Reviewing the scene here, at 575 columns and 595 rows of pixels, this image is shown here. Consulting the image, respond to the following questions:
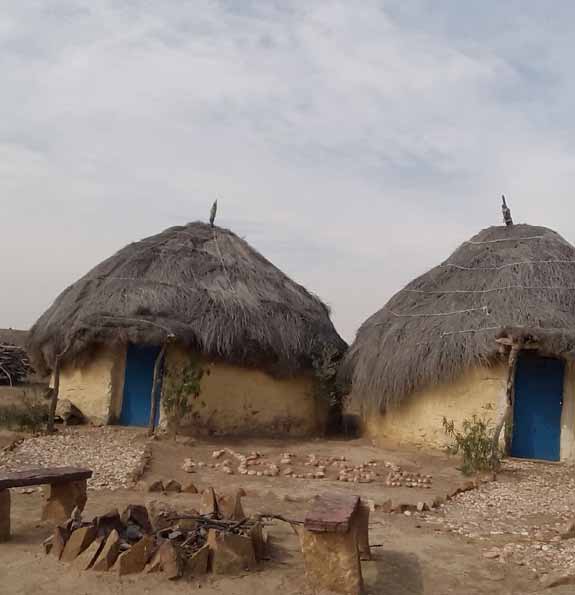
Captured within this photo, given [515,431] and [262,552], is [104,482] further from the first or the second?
[515,431]

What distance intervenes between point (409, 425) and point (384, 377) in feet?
2.83

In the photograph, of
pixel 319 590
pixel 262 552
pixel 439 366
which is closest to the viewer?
pixel 319 590

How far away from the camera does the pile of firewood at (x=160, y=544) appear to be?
Answer: 454cm

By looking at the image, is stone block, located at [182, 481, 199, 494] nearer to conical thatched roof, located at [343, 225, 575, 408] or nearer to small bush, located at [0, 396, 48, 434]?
small bush, located at [0, 396, 48, 434]

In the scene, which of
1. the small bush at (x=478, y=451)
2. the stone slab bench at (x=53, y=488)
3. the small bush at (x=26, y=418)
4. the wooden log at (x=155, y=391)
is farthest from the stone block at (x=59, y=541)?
the small bush at (x=26, y=418)

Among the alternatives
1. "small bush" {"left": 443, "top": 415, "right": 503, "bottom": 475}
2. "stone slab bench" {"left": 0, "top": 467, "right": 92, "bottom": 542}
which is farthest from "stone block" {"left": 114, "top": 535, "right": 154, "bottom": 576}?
"small bush" {"left": 443, "top": 415, "right": 503, "bottom": 475}

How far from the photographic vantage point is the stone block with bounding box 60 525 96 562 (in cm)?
470

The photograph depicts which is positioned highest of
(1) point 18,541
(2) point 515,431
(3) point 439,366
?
(3) point 439,366

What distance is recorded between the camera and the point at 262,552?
197 inches

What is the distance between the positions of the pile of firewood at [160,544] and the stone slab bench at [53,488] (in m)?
0.51

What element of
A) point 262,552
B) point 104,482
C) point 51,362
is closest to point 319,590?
point 262,552

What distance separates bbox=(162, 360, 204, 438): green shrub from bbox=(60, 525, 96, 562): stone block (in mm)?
5993

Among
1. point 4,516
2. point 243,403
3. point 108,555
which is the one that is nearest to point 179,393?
point 243,403

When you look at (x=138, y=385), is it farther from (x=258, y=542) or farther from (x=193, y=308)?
(x=258, y=542)
